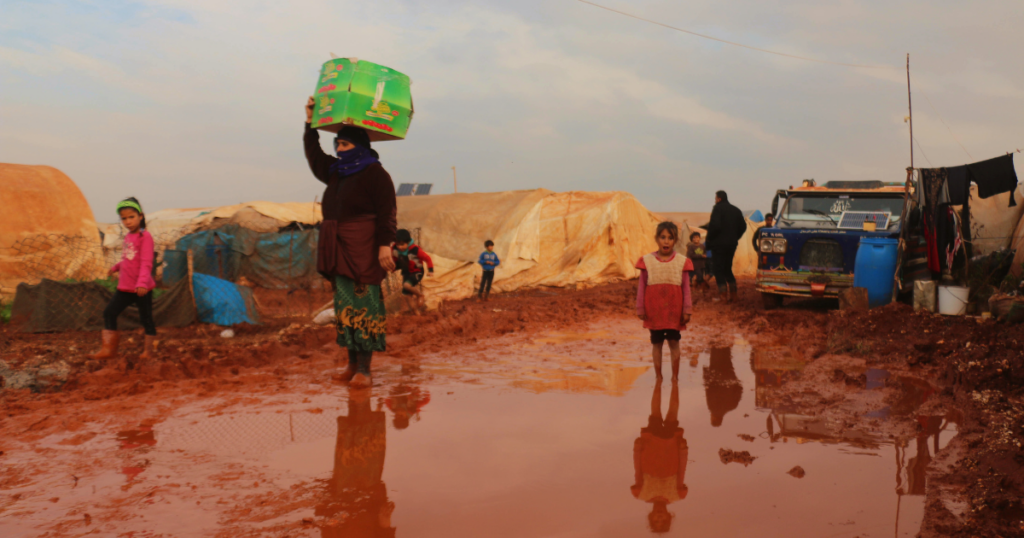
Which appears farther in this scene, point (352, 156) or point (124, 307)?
point (124, 307)

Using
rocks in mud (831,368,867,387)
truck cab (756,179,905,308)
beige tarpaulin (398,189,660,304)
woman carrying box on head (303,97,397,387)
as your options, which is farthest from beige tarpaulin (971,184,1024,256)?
beige tarpaulin (398,189,660,304)

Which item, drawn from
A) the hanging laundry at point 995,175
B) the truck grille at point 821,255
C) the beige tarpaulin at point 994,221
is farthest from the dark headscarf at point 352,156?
the beige tarpaulin at point 994,221

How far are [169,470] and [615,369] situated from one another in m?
3.58

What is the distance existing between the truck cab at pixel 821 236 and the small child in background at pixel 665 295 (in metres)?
5.27

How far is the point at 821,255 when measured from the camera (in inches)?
382

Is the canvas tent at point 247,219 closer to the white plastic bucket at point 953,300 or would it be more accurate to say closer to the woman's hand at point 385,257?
the woman's hand at point 385,257

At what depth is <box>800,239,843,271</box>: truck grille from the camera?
9.55 m

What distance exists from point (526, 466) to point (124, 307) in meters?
4.74

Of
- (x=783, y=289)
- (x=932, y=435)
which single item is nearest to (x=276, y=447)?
(x=932, y=435)

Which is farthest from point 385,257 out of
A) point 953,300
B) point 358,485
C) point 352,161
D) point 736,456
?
point 953,300

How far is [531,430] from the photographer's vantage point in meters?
3.73

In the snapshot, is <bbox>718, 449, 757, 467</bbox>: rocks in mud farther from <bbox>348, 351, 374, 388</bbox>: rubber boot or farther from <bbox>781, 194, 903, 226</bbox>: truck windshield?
<bbox>781, 194, 903, 226</bbox>: truck windshield

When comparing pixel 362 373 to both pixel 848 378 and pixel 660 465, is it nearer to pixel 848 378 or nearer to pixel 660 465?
pixel 660 465

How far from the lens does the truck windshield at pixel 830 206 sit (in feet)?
32.6
